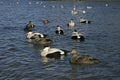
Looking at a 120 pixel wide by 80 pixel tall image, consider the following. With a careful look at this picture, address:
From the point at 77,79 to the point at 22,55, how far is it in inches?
323

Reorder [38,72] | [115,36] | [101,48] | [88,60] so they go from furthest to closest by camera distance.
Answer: [115,36], [101,48], [88,60], [38,72]

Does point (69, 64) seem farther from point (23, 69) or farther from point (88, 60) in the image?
point (23, 69)

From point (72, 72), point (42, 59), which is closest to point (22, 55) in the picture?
point (42, 59)

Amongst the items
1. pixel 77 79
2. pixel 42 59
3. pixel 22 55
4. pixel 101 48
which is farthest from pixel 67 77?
pixel 101 48

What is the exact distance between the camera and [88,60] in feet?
84.7

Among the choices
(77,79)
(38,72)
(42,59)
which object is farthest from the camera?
(42,59)

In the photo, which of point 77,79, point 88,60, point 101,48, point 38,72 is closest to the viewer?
point 77,79

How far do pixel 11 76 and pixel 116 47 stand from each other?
13.0m

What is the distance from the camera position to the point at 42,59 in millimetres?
27984

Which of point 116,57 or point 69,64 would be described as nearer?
point 69,64

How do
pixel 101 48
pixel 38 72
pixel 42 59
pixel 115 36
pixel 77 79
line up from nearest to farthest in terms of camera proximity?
pixel 77 79
pixel 38 72
pixel 42 59
pixel 101 48
pixel 115 36

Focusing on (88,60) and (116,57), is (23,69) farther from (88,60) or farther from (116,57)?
(116,57)

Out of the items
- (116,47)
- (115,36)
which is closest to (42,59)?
(116,47)

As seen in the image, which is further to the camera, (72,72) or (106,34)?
(106,34)
